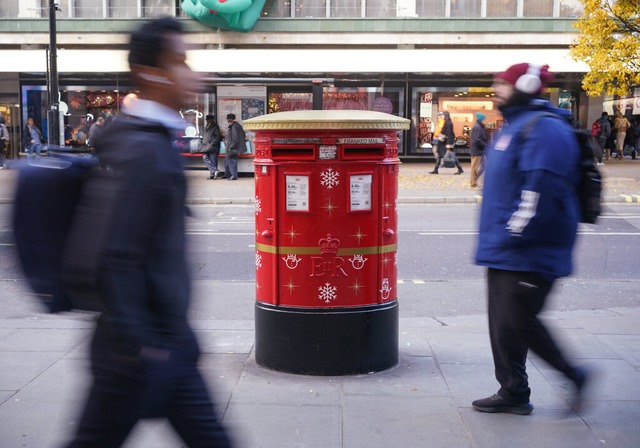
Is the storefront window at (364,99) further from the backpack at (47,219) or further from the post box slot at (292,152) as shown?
the backpack at (47,219)

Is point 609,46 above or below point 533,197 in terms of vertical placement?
above

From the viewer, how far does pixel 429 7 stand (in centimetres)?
3086

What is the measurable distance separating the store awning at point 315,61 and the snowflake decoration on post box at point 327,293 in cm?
1876

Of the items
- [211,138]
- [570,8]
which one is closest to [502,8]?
[570,8]

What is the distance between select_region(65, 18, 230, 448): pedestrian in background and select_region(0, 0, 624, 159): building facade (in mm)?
22301

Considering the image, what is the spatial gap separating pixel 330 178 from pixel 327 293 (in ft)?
2.34

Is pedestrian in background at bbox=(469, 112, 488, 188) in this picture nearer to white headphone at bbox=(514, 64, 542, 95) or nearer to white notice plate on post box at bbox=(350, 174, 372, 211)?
white notice plate on post box at bbox=(350, 174, 372, 211)

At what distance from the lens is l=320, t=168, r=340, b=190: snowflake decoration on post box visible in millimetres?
4941

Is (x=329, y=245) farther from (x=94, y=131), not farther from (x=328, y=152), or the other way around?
(x=94, y=131)

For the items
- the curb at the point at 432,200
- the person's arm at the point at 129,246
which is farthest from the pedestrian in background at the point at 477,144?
the person's arm at the point at 129,246

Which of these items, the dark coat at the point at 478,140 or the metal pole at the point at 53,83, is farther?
the metal pole at the point at 53,83

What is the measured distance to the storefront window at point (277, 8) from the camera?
30.9 metres

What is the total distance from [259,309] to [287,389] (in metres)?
0.62

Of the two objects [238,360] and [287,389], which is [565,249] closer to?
[287,389]
